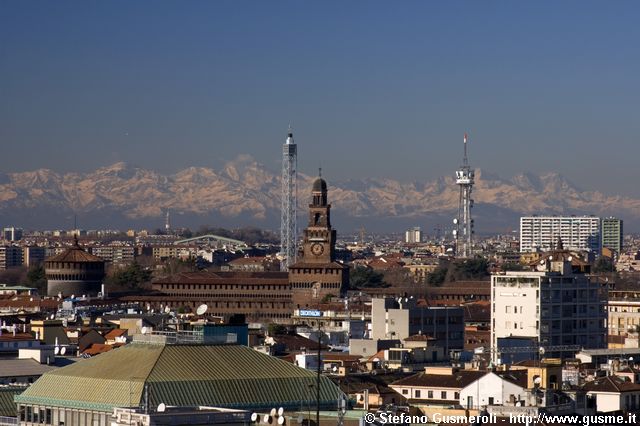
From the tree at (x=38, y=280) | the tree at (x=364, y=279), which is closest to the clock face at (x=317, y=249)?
the tree at (x=364, y=279)

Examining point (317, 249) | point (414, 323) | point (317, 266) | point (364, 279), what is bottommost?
point (414, 323)

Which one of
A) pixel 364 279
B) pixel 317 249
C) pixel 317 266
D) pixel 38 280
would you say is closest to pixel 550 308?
pixel 317 266

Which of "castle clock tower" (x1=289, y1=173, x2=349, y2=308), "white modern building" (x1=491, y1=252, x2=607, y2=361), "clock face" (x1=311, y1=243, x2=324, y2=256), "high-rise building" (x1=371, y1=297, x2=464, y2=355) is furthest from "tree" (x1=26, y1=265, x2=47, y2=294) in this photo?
"white modern building" (x1=491, y1=252, x2=607, y2=361)

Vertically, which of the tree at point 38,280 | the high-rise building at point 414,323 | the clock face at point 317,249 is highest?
the clock face at point 317,249

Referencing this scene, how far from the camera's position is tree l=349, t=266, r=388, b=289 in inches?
6289

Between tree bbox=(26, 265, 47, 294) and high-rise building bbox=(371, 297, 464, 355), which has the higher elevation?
tree bbox=(26, 265, 47, 294)

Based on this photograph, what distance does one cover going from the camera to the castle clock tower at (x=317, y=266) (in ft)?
457

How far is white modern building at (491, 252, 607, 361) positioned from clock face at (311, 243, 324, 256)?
5339 cm

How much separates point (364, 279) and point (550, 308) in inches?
2918

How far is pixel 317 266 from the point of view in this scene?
463 feet

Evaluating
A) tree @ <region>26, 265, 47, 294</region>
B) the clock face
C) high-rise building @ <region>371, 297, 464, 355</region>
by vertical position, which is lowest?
high-rise building @ <region>371, 297, 464, 355</region>

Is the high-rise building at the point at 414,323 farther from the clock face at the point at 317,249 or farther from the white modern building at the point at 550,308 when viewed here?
the clock face at the point at 317,249

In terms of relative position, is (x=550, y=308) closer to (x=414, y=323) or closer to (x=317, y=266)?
(x=414, y=323)

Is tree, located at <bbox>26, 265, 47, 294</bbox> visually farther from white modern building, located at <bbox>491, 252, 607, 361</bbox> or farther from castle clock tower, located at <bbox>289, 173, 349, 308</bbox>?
white modern building, located at <bbox>491, 252, 607, 361</bbox>
